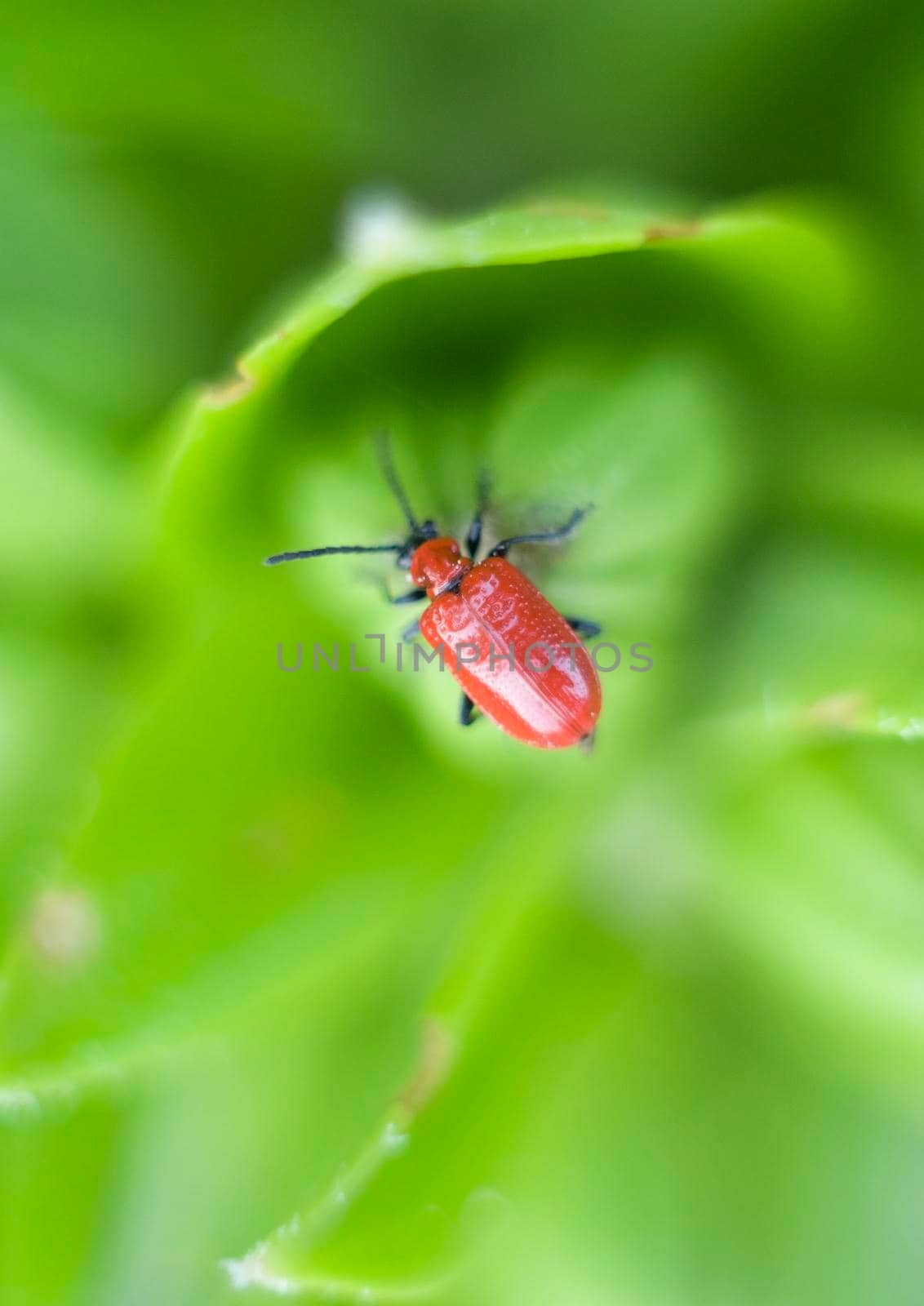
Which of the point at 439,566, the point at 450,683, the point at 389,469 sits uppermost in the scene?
the point at 439,566

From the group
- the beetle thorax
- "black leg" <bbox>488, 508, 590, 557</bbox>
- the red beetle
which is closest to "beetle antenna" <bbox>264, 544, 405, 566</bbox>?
the red beetle

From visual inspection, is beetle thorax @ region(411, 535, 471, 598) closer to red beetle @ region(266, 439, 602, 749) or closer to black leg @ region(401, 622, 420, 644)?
red beetle @ region(266, 439, 602, 749)

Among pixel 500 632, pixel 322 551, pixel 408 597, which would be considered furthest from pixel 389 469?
pixel 500 632

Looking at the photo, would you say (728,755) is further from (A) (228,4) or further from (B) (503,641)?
(A) (228,4)

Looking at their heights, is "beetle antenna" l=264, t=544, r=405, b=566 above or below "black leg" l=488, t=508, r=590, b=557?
above

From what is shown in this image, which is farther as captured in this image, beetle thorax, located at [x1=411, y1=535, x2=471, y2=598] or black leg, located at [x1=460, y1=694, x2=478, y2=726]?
beetle thorax, located at [x1=411, y1=535, x2=471, y2=598]

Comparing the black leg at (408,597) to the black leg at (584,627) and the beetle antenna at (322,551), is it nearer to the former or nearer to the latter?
the beetle antenna at (322,551)

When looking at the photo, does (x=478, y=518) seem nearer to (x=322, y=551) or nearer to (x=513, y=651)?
(x=322, y=551)

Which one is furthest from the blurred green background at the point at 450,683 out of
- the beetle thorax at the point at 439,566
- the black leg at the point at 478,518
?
the beetle thorax at the point at 439,566
